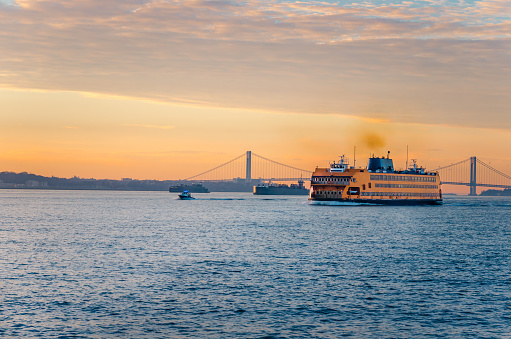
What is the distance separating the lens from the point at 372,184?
493 feet

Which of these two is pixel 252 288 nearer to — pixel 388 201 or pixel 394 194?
pixel 388 201

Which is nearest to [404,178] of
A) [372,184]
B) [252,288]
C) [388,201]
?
[388,201]

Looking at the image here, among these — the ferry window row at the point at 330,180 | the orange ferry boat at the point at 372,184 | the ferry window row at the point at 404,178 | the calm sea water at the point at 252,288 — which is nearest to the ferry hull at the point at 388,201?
the orange ferry boat at the point at 372,184

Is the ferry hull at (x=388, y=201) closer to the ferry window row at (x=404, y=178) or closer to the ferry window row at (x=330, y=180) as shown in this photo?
the ferry window row at (x=330, y=180)

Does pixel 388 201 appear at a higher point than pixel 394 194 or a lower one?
lower

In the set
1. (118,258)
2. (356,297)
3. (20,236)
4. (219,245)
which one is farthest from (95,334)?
(20,236)

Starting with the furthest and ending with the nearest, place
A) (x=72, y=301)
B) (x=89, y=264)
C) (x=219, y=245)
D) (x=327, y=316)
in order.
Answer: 1. (x=219, y=245)
2. (x=89, y=264)
3. (x=72, y=301)
4. (x=327, y=316)

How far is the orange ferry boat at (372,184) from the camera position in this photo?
479ft

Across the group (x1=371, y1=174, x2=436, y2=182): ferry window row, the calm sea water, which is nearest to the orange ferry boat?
(x1=371, y1=174, x2=436, y2=182): ferry window row

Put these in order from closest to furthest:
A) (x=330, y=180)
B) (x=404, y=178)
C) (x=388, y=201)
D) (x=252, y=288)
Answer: (x=252, y=288), (x=330, y=180), (x=388, y=201), (x=404, y=178)

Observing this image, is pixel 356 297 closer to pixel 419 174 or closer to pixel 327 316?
pixel 327 316

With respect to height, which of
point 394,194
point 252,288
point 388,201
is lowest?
point 252,288

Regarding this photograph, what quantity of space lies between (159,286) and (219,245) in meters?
23.6

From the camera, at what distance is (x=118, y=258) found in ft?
160
